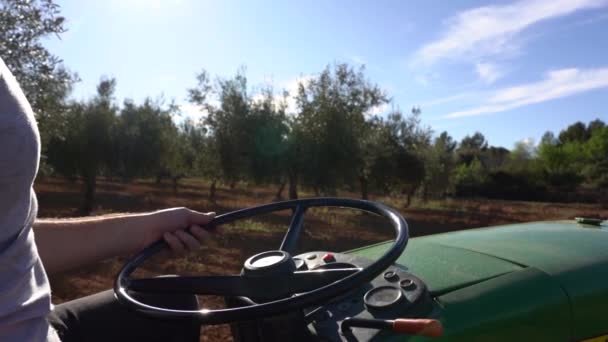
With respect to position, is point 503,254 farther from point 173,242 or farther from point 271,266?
point 173,242

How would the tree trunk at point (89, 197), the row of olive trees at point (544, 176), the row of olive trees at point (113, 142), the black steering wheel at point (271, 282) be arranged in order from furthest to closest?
1. the row of olive trees at point (544, 176)
2. the row of olive trees at point (113, 142)
3. the tree trunk at point (89, 197)
4. the black steering wheel at point (271, 282)

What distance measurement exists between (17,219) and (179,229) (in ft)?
2.37

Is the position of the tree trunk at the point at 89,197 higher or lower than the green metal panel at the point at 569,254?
lower

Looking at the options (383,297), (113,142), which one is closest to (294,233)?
(383,297)

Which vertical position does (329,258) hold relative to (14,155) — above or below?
below

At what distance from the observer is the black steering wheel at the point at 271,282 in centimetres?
114

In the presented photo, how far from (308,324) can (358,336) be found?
0.65 feet

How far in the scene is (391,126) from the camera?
22141 millimetres

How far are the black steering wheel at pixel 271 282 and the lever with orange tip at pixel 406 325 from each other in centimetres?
12

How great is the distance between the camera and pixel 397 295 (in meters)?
1.38

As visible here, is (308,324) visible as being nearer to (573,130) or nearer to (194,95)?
(194,95)

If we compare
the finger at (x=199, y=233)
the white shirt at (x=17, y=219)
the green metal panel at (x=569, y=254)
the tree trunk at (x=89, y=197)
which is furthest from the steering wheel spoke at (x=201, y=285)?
the tree trunk at (x=89, y=197)

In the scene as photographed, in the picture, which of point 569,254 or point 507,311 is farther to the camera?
point 569,254

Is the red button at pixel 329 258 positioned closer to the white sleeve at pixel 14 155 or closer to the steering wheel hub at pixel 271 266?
the steering wheel hub at pixel 271 266
